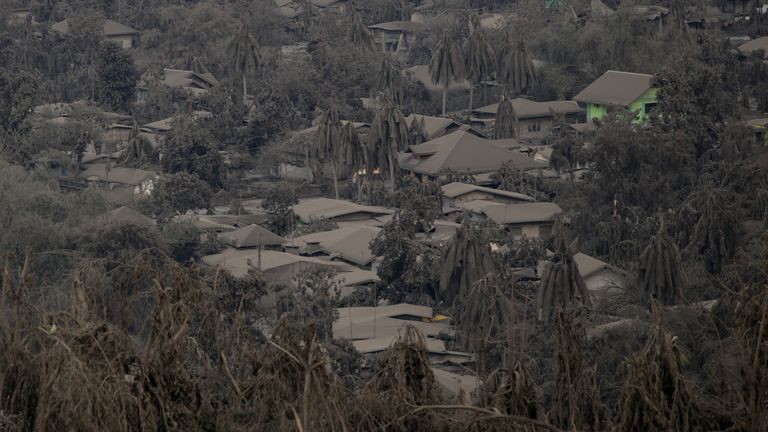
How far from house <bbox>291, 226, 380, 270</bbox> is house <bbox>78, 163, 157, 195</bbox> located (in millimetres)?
9108

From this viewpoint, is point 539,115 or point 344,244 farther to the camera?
point 539,115

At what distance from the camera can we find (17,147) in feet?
172

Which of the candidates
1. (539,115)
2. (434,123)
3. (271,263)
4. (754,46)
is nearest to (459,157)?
(434,123)

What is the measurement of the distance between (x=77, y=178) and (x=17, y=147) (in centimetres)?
272

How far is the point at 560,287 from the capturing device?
32.9 meters

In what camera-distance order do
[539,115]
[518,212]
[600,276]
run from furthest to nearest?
[539,115] < [518,212] < [600,276]

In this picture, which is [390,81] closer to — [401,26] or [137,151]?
[137,151]

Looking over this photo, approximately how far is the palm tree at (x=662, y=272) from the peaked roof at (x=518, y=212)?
9717mm

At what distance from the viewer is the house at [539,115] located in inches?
2368

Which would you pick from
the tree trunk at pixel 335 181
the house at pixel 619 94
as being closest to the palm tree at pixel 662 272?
the tree trunk at pixel 335 181

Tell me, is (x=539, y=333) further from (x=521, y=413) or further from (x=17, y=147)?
(x=17, y=147)

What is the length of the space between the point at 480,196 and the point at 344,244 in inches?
310

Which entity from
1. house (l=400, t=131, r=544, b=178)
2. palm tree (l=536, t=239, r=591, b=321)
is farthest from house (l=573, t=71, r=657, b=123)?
palm tree (l=536, t=239, r=591, b=321)

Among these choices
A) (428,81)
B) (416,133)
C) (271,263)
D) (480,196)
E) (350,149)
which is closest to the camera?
(271,263)
